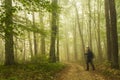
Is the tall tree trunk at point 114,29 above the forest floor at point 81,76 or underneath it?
above

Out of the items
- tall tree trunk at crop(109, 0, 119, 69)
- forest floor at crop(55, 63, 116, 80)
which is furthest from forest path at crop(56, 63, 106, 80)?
tall tree trunk at crop(109, 0, 119, 69)

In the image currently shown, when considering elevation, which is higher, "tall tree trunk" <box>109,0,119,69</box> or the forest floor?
"tall tree trunk" <box>109,0,119,69</box>

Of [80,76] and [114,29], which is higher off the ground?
[114,29]

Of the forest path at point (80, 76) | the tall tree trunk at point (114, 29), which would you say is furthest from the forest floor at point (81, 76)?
the tall tree trunk at point (114, 29)

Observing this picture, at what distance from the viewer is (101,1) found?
33156mm

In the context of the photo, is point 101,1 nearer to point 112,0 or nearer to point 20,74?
point 112,0

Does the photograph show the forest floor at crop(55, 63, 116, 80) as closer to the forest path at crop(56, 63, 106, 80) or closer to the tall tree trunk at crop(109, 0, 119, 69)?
the forest path at crop(56, 63, 106, 80)

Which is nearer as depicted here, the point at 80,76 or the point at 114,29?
the point at 80,76

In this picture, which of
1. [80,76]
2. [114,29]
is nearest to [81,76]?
[80,76]

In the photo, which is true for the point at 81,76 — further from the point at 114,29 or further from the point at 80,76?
the point at 114,29

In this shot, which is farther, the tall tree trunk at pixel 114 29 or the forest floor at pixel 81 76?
the tall tree trunk at pixel 114 29

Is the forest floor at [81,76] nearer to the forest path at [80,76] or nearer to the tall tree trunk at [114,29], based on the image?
the forest path at [80,76]

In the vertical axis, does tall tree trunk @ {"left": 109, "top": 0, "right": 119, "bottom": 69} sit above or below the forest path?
above

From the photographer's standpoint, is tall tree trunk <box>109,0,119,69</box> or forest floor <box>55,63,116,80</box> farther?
tall tree trunk <box>109,0,119,69</box>
